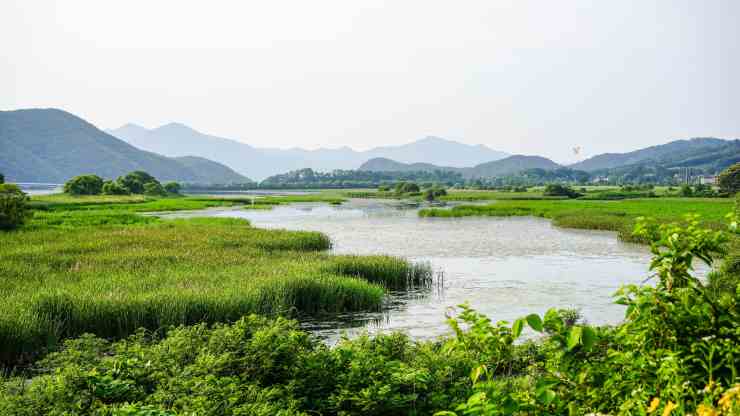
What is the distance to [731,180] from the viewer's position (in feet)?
351

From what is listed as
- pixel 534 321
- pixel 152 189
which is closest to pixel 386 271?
pixel 534 321

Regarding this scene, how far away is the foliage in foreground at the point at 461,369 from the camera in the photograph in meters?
4.21

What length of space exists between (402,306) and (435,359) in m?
11.4

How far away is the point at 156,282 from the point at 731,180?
387ft

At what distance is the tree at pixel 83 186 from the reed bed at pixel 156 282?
81136 millimetres

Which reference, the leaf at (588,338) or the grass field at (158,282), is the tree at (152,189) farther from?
the leaf at (588,338)

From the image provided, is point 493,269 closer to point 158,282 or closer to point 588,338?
point 158,282

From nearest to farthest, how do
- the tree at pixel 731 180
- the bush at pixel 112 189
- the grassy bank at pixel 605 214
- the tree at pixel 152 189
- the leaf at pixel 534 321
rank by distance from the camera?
the leaf at pixel 534 321
the grassy bank at pixel 605 214
the tree at pixel 731 180
the bush at pixel 112 189
the tree at pixel 152 189


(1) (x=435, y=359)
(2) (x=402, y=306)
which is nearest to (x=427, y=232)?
(2) (x=402, y=306)

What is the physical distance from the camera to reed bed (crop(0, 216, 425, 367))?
15836 millimetres

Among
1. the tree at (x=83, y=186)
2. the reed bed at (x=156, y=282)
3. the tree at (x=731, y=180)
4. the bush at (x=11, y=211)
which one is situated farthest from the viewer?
the tree at (x=83, y=186)

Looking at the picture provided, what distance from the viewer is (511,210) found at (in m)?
78.5

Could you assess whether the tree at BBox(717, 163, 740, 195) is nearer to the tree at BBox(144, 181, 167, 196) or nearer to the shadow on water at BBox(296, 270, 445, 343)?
the shadow on water at BBox(296, 270, 445, 343)

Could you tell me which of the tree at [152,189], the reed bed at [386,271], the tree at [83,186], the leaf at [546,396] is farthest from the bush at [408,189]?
the leaf at [546,396]
